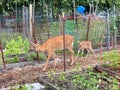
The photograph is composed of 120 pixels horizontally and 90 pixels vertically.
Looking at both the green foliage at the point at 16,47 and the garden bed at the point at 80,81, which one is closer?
the garden bed at the point at 80,81

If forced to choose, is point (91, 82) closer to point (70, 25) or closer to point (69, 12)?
point (70, 25)

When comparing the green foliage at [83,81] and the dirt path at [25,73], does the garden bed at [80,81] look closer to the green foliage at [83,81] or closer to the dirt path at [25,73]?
the green foliage at [83,81]

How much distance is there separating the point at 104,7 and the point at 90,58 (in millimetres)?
10745

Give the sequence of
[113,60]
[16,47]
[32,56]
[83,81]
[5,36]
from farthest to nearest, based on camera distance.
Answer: [5,36] → [16,47] → [32,56] → [113,60] → [83,81]

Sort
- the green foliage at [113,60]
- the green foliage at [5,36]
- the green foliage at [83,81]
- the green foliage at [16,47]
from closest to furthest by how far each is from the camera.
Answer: the green foliage at [83,81]
the green foliage at [113,60]
the green foliage at [16,47]
the green foliage at [5,36]

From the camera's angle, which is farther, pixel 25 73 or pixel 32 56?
pixel 32 56

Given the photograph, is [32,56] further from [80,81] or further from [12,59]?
[80,81]

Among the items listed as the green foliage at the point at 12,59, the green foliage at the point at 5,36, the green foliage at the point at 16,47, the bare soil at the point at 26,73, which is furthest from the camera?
the green foliage at the point at 5,36

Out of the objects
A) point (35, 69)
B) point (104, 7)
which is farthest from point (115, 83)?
point (104, 7)

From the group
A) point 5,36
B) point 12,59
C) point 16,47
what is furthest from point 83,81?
point 5,36

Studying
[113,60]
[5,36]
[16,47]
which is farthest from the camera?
[5,36]

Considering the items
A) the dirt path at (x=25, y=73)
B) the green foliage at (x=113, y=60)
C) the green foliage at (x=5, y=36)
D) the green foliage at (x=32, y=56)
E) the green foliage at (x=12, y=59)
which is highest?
the green foliage at (x=5, y=36)

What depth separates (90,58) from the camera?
353 inches

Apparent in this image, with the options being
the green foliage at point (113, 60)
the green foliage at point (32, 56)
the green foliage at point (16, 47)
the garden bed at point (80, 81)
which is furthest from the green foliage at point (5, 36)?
the garden bed at point (80, 81)
